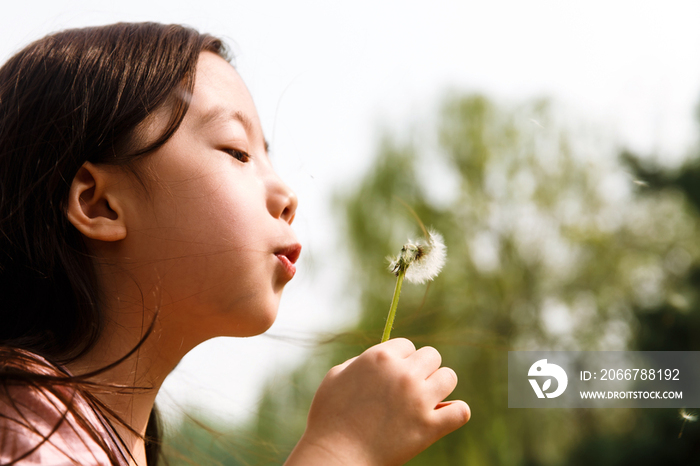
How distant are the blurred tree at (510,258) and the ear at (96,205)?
15.1ft

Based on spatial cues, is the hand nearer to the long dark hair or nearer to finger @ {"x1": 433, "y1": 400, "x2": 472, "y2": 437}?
finger @ {"x1": 433, "y1": 400, "x2": 472, "y2": 437}

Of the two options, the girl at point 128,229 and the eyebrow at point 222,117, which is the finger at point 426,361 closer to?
the girl at point 128,229

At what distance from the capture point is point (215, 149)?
102 centimetres

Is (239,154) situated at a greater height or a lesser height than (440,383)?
greater

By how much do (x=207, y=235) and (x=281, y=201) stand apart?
16 centimetres

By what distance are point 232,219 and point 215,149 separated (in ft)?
0.47

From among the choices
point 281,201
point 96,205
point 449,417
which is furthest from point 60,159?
point 449,417

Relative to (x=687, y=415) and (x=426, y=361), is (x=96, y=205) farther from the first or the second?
(x=687, y=415)

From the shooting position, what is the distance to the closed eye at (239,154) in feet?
3.42

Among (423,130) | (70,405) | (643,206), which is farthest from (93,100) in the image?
(423,130)

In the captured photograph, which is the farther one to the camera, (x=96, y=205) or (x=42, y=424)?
(x=96, y=205)

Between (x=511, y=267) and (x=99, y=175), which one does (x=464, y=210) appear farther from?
(x=99, y=175)

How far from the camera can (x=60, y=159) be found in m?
0.98

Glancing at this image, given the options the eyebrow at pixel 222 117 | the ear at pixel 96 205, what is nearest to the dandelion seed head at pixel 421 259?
the eyebrow at pixel 222 117
